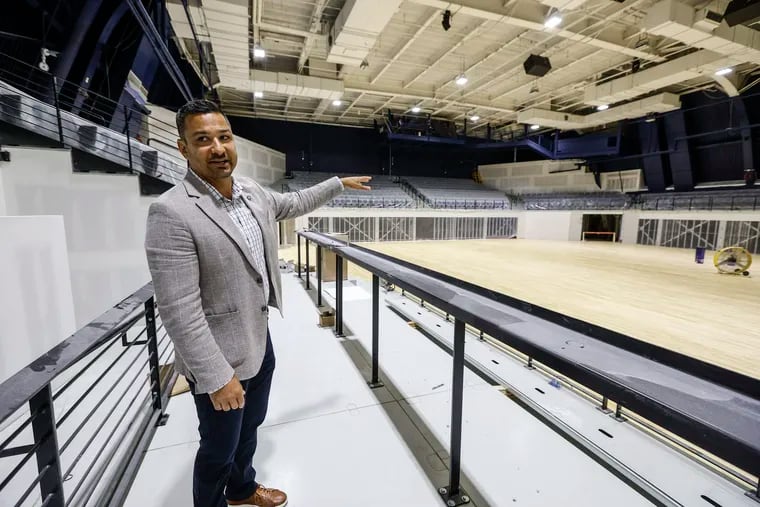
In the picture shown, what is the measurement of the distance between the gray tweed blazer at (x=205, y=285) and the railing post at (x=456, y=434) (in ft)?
2.47

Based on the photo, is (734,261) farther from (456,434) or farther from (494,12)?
(456,434)

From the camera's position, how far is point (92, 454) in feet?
5.30

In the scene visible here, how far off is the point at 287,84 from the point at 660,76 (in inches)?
377

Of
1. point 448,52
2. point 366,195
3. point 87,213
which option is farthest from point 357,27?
point 366,195

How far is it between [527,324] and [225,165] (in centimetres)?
104

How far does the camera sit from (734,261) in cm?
686

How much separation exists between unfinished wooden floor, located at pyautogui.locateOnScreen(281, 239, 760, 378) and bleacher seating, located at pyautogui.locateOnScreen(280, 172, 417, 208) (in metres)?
4.60

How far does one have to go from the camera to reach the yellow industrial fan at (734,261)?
680 cm

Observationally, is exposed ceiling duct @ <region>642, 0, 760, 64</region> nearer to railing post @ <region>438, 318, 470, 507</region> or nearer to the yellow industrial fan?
the yellow industrial fan

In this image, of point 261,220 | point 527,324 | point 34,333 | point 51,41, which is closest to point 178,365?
point 261,220

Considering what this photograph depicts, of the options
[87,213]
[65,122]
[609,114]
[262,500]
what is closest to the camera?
[262,500]

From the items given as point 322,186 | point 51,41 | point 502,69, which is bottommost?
point 322,186

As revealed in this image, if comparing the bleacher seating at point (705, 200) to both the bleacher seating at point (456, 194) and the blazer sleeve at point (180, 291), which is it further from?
the blazer sleeve at point (180, 291)

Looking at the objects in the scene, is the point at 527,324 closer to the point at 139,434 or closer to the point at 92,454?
the point at 139,434
